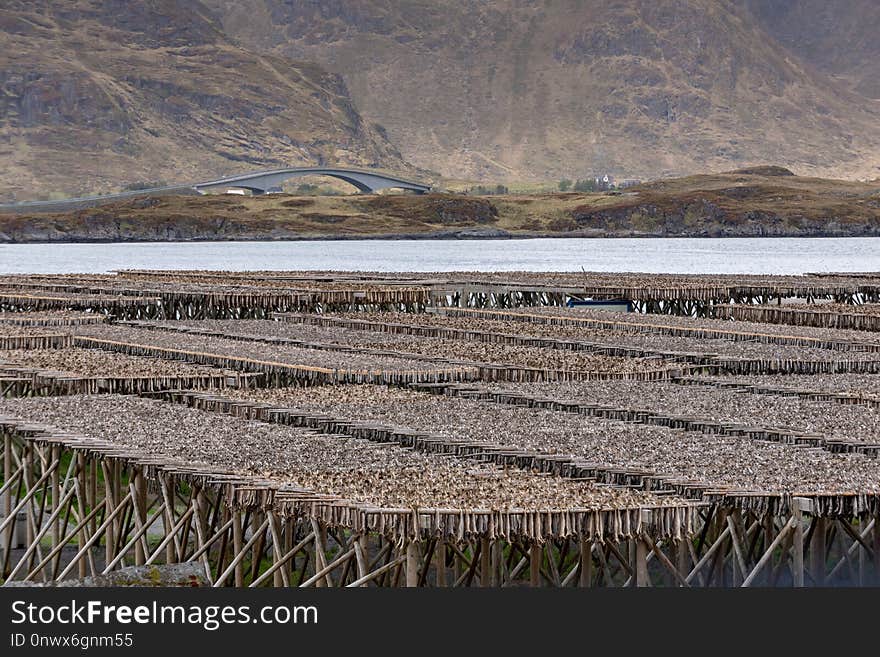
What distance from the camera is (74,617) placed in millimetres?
15078

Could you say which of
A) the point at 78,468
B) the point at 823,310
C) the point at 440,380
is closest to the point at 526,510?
the point at 78,468

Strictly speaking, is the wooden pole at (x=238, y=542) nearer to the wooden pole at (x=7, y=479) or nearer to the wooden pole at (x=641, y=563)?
the wooden pole at (x=641, y=563)

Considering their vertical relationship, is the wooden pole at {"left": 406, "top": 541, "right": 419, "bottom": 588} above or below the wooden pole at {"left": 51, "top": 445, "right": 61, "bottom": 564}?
above

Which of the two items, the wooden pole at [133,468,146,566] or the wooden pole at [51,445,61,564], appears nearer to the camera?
the wooden pole at [133,468,146,566]

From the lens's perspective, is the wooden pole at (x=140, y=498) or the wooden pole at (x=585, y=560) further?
the wooden pole at (x=140, y=498)

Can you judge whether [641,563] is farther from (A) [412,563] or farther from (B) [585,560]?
(A) [412,563]

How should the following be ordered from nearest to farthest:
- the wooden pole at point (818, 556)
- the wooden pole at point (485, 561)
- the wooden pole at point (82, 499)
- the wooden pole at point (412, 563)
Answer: the wooden pole at point (412, 563) → the wooden pole at point (485, 561) → the wooden pole at point (818, 556) → the wooden pole at point (82, 499)

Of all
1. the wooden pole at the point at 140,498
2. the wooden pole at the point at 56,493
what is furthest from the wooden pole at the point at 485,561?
the wooden pole at the point at 56,493

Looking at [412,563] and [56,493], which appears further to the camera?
[56,493]

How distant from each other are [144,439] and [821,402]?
46.3ft

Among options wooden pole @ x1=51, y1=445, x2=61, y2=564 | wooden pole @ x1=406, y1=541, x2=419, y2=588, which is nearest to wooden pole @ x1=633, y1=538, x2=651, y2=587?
wooden pole @ x1=406, y1=541, x2=419, y2=588

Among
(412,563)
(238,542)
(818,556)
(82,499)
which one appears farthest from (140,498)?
(818,556)

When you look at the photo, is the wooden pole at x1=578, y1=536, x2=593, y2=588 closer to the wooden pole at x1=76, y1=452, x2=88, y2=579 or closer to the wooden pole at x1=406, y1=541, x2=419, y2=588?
the wooden pole at x1=406, y1=541, x2=419, y2=588

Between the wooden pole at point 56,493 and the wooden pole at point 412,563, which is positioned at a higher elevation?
the wooden pole at point 412,563
